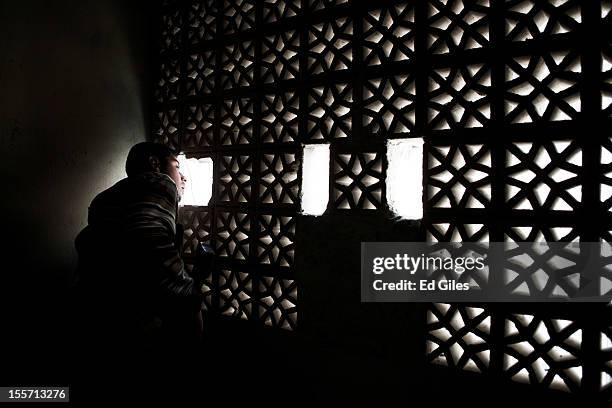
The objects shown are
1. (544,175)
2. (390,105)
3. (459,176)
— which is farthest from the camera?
(390,105)

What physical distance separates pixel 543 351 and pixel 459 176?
4.00ft

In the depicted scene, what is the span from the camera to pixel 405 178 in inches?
131

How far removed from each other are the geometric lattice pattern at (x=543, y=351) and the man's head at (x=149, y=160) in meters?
2.80

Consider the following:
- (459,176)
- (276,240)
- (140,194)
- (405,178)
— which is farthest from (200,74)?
(459,176)

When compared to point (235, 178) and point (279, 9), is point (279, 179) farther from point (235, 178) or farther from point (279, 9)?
point (279, 9)

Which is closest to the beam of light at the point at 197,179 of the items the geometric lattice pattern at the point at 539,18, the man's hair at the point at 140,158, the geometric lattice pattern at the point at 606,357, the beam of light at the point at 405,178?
the man's hair at the point at 140,158

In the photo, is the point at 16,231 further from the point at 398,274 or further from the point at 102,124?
the point at 398,274

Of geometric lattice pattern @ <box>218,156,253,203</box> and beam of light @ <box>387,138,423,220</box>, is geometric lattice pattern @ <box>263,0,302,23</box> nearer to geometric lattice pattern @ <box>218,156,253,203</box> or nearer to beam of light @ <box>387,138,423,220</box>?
geometric lattice pattern @ <box>218,156,253,203</box>

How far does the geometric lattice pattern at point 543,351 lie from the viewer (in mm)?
2570

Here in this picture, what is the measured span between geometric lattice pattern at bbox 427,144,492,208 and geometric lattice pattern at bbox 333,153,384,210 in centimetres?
40

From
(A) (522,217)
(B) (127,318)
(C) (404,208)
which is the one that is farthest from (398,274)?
(B) (127,318)

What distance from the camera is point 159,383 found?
3279 mm

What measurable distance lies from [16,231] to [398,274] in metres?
3.52

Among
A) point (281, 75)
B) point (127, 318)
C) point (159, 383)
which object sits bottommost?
point (159, 383)
